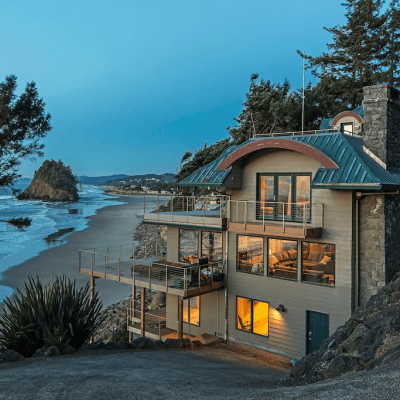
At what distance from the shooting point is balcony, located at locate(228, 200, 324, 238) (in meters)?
14.2

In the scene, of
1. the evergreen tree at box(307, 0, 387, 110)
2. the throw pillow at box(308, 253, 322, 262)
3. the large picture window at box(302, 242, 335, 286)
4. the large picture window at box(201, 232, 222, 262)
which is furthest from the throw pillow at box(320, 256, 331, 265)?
the evergreen tree at box(307, 0, 387, 110)

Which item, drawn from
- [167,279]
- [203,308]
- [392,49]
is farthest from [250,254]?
[392,49]

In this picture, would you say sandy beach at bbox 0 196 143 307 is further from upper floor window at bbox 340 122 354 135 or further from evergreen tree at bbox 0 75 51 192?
upper floor window at bbox 340 122 354 135

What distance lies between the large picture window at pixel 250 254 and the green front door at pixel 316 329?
252 cm

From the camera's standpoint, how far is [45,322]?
32.1 feet

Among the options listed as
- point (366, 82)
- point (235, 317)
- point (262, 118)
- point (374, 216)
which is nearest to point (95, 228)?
point (262, 118)

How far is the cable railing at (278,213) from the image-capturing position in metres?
14.5

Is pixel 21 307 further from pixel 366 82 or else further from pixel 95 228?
pixel 95 228

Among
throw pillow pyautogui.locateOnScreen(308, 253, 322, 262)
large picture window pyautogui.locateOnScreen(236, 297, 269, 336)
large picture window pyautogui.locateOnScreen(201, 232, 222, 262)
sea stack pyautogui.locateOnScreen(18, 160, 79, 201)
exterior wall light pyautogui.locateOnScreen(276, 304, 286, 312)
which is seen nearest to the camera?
throw pillow pyautogui.locateOnScreen(308, 253, 322, 262)

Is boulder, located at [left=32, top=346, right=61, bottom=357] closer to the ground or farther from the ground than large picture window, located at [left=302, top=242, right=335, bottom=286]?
closer to the ground

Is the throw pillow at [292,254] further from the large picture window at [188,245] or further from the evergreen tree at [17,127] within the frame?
the evergreen tree at [17,127]

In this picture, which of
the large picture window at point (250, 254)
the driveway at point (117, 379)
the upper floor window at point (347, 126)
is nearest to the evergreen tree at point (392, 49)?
the upper floor window at point (347, 126)

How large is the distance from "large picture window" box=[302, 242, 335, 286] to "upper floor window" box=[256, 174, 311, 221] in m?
Answer: 1.20

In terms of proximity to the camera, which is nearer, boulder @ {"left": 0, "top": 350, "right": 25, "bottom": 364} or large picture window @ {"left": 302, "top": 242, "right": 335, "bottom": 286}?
boulder @ {"left": 0, "top": 350, "right": 25, "bottom": 364}
